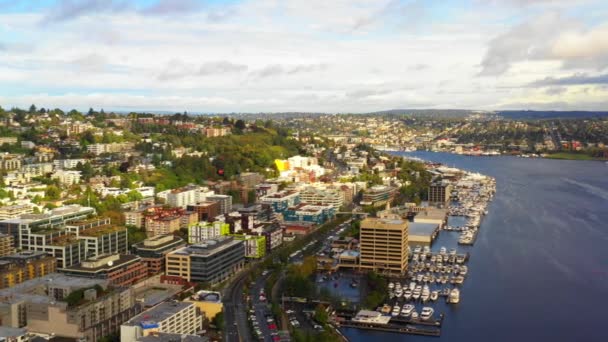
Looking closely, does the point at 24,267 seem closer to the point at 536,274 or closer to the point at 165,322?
the point at 165,322

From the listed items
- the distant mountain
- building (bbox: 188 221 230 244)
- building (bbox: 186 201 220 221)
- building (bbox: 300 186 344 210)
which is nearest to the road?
building (bbox: 188 221 230 244)

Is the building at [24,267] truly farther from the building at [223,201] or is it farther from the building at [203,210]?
the building at [223,201]

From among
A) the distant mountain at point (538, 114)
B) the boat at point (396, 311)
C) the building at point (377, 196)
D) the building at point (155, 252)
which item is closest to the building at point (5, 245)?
the building at point (155, 252)

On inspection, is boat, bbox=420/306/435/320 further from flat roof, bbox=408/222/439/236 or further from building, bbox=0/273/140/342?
flat roof, bbox=408/222/439/236

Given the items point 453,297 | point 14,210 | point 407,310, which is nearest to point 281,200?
point 14,210

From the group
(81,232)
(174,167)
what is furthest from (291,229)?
(174,167)
